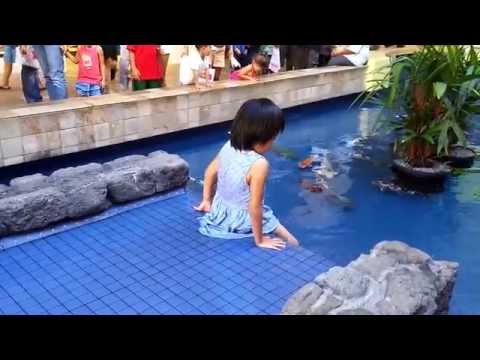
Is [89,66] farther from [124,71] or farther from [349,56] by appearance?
[349,56]

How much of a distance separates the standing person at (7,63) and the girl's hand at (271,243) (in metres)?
4.81

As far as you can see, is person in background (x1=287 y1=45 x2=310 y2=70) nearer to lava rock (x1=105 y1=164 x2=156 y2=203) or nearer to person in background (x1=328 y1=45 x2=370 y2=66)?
person in background (x1=328 y1=45 x2=370 y2=66)

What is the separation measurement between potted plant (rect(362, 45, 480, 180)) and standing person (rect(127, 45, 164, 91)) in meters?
2.81

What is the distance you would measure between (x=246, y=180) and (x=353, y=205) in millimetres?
2336

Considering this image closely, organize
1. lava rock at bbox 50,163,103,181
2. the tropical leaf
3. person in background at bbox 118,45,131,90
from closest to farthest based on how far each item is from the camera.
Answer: lava rock at bbox 50,163,103,181
the tropical leaf
person in background at bbox 118,45,131,90

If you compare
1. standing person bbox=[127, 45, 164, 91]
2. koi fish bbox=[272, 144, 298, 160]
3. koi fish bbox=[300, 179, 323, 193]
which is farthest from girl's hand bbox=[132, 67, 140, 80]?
koi fish bbox=[300, 179, 323, 193]

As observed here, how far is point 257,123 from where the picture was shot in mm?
2799

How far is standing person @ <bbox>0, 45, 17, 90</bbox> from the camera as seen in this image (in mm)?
6412

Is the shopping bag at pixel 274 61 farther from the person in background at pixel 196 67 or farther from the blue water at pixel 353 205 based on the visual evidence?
the person in background at pixel 196 67

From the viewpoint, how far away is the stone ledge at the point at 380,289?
2.21m

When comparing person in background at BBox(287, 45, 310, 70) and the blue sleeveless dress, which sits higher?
person in background at BBox(287, 45, 310, 70)

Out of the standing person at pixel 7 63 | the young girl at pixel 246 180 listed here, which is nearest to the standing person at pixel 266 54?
the standing person at pixel 7 63

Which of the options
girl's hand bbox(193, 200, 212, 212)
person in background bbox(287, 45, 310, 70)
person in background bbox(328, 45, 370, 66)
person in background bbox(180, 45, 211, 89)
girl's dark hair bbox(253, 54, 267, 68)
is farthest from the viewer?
person in background bbox(287, 45, 310, 70)

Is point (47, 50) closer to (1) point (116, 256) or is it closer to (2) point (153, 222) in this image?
(2) point (153, 222)
